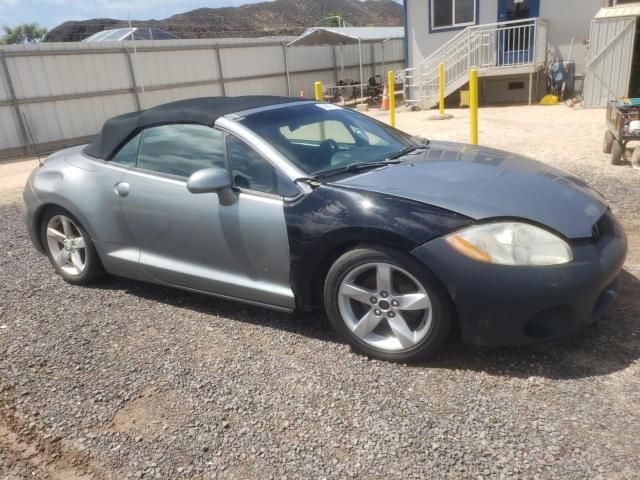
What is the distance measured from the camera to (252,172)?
3344 millimetres

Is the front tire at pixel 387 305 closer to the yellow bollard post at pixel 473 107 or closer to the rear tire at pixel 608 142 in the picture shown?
the yellow bollard post at pixel 473 107

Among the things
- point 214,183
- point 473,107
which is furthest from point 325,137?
point 473,107

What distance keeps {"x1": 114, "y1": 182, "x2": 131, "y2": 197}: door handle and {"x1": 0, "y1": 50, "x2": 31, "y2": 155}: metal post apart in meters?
11.8

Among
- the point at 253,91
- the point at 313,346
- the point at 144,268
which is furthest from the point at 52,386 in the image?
the point at 253,91

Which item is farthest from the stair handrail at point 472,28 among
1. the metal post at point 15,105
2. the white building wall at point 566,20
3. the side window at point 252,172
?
the side window at point 252,172

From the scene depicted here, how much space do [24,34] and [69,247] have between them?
191 feet

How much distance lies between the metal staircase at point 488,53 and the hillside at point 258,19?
41383 millimetres

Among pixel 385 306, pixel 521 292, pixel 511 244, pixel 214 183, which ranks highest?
pixel 214 183

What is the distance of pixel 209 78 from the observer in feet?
61.0

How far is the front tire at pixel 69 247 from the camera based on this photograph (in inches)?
167

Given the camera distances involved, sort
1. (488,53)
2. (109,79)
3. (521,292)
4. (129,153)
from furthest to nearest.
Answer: (109,79), (488,53), (129,153), (521,292)

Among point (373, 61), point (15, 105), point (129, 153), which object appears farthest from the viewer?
point (373, 61)

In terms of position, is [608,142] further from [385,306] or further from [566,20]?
[566,20]

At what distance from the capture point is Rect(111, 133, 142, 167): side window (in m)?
3.94
